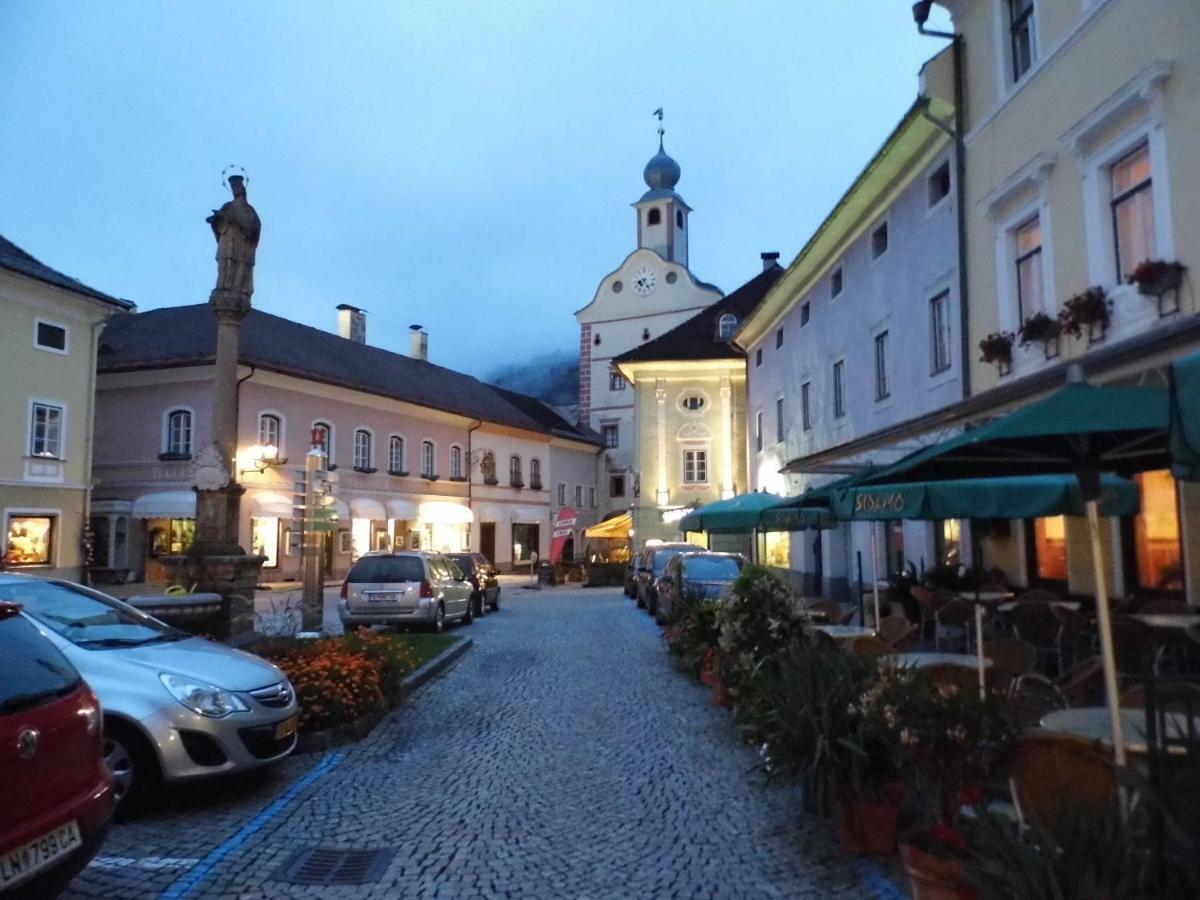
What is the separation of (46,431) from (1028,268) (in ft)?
86.6

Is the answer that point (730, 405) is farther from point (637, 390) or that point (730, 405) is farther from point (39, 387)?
point (39, 387)

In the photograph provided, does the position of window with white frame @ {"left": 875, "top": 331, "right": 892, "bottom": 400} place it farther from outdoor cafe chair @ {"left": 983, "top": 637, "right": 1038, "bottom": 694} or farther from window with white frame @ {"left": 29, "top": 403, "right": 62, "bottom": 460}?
window with white frame @ {"left": 29, "top": 403, "right": 62, "bottom": 460}

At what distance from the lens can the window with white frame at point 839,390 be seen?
2161 cm

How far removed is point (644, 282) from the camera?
55.5m

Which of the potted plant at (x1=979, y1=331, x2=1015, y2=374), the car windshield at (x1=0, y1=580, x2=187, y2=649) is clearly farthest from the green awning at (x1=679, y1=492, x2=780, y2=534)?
the car windshield at (x1=0, y1=580, x2=187, y2=649)

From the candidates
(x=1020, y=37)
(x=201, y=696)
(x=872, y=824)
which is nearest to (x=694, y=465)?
(x=1020, y=37)

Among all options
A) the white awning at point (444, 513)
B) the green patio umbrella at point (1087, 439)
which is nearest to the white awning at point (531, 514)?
the white awning at point (444, 513)

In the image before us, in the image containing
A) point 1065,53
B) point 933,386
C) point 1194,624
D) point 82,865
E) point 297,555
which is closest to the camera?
point 82,865

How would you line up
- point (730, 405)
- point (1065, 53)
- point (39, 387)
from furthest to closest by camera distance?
point (730, 405) → point (39, 387) → point (1065, 53)

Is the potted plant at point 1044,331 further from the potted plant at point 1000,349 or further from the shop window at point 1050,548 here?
the shop window at point 1050,548

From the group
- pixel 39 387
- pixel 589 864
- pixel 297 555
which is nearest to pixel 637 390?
pixel 297 555

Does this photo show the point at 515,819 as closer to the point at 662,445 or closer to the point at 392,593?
the point at 392,593

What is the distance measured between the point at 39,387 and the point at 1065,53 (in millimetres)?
26924

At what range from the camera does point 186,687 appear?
19.7 ft
